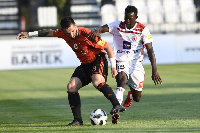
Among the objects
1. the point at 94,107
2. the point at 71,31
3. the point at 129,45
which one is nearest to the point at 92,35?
the point at 71,31

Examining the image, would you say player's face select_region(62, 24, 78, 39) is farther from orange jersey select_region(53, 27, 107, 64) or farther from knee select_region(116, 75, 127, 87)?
knee select_region(116, 75, 127, 87)

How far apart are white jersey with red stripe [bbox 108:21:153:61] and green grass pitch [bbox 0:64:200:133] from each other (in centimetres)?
103

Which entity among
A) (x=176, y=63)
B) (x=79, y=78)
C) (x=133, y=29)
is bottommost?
(x=176, y=63)

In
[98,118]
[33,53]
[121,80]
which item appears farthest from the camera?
[33,53]

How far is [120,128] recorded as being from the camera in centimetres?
874

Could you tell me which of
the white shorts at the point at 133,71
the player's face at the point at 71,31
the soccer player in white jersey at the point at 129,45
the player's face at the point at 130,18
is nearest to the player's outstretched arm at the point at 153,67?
the soccer player in white jersey at the point at 129,45

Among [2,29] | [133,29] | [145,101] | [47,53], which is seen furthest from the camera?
[2,29]

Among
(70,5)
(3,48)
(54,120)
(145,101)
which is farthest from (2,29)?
(54,120)

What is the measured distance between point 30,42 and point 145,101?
51.5 feet

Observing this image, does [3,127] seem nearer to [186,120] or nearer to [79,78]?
[79,78]

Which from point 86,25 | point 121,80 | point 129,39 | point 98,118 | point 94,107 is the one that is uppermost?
point 129,39

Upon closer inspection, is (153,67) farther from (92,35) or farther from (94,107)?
(94,107)

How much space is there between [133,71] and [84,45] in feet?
4.22

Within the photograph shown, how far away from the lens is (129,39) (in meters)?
10.1
